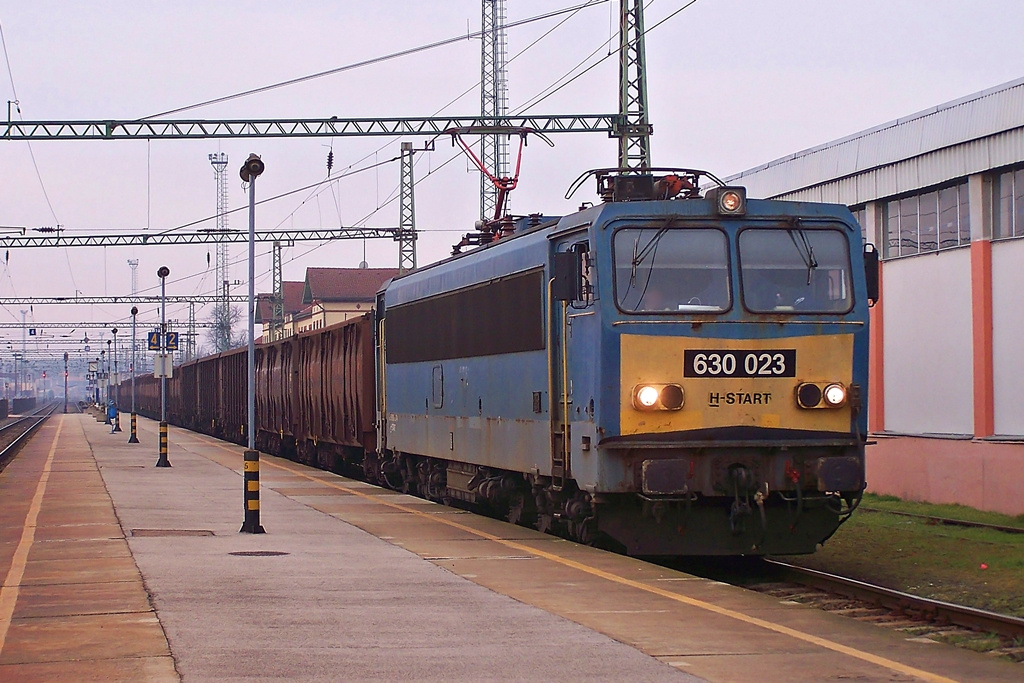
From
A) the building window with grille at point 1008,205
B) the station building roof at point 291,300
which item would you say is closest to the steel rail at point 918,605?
the building window with grille at point 1008,205

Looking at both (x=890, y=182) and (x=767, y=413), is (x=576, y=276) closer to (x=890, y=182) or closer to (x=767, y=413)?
(x=767, y=413)

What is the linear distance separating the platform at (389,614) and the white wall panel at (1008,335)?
23.9 feet

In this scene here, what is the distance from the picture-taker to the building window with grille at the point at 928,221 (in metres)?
20.0

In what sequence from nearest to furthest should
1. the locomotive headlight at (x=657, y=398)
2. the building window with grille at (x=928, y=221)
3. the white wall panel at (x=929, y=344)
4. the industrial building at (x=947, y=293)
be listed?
the locomotive headlight at (x=657, y=398) < the industrial building at (x=947, y=293) < the white wall panel at (x=929, y=344) < the building window with grille at (x=928, y=221)

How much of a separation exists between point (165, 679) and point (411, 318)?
12.0 m

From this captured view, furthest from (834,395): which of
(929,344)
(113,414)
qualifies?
(113,414)

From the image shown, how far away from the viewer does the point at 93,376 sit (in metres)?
116

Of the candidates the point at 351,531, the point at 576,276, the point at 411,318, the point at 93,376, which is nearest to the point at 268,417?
the point at 411,318

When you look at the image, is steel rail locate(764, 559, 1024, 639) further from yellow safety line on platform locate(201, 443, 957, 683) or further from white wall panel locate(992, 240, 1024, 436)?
white wall panel locate(992, 240, 1024, 436)

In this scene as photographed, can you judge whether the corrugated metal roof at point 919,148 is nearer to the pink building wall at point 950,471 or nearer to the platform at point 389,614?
the pink building wall at point 950,471

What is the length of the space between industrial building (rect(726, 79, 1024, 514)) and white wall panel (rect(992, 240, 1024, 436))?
2 centimetres

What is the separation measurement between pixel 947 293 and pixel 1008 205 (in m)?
1.89

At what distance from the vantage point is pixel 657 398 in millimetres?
11953

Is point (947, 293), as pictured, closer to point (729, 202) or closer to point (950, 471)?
point (950, 471)
